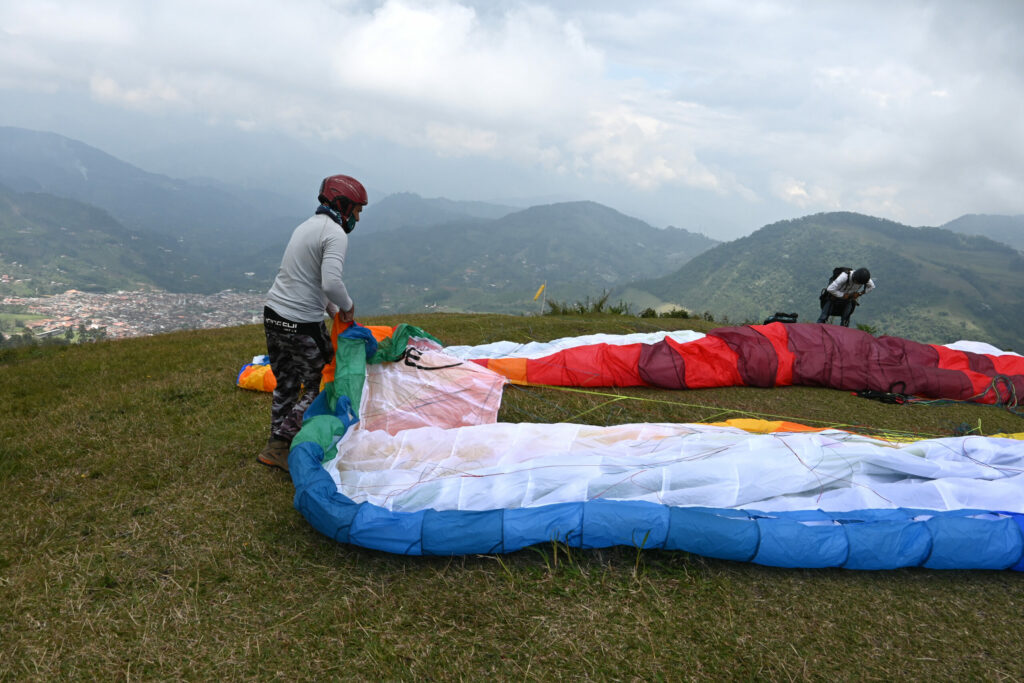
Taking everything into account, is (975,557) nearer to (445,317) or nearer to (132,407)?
(132,407)

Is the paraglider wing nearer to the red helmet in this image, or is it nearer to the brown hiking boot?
the brown hiking boot

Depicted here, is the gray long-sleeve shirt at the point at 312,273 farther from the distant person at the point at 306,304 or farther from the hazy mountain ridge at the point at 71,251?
the hazy mountain ridge at the point at 71,251

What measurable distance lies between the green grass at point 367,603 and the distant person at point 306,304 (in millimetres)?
563

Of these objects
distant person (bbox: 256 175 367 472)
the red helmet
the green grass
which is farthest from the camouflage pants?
the red helmet

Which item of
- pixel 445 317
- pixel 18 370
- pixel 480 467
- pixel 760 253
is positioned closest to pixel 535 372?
pixel 480 467

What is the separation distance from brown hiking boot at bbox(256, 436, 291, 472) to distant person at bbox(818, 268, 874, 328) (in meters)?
9.16

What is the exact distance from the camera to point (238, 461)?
411 cm

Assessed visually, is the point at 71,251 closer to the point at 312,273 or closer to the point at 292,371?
the point at 292,371

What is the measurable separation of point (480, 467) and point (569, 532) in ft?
3.15

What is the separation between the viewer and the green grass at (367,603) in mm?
2299

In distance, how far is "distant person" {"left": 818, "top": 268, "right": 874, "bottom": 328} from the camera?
895cm

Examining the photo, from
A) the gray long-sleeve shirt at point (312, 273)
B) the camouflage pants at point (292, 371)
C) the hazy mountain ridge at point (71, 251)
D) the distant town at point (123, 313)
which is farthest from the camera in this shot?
the hazy mountain ridge at point (71, 251)

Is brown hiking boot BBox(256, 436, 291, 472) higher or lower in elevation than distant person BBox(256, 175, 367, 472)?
lower

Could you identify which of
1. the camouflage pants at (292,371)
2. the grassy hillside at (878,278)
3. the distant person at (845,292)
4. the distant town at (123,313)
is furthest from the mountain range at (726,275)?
the camouflage pants at (292,371)
